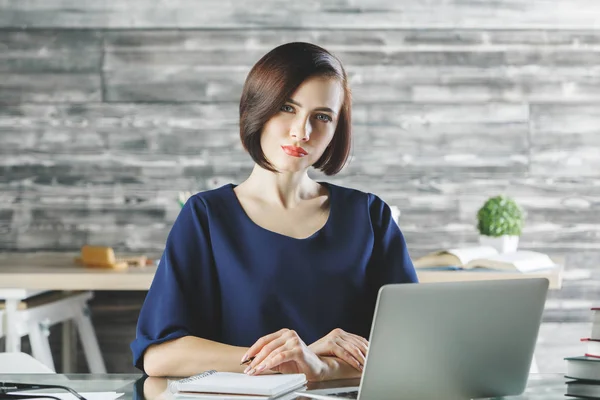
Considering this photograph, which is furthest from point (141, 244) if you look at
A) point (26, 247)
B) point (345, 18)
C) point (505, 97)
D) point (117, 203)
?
point (505, 97)

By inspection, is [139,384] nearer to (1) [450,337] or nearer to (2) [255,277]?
(2) [255,277]

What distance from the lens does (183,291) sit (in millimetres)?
1697

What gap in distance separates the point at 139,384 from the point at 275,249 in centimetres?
43

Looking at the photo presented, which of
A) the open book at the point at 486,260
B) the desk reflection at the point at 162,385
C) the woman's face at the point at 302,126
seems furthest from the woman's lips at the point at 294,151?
the open book at the point at 486,260

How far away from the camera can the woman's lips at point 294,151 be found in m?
1.69

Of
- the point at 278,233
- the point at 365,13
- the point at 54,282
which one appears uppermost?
the point at 365,13

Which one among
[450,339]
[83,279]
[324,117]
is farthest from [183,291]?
[83,279]

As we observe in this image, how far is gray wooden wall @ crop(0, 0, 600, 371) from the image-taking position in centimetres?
345

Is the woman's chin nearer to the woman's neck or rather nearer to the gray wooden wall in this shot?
the woman's neck

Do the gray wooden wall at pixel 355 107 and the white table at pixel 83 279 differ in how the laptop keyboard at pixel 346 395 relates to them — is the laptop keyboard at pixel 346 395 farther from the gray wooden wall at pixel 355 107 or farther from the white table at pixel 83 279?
the gray wooden wall at pixel 355 107

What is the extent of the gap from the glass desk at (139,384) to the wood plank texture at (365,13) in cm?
217

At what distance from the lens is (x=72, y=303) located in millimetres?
3285

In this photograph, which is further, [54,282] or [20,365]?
Result: [54,282]

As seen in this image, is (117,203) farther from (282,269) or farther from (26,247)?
(282,269)
